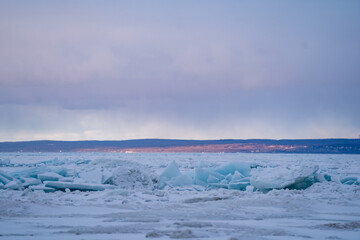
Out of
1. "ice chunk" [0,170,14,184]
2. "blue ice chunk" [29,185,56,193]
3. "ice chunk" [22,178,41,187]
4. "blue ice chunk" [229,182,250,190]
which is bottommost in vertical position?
"blue ice chunk" [229,182,250,190]

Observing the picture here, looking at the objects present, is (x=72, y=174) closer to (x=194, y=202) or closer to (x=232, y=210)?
(x=194, y=202)

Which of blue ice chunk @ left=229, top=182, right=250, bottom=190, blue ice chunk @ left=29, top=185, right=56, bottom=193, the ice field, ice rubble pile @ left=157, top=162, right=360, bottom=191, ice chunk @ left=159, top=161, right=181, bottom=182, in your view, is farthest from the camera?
ice chunk @ left=159, top=161, right=181, bottom=182

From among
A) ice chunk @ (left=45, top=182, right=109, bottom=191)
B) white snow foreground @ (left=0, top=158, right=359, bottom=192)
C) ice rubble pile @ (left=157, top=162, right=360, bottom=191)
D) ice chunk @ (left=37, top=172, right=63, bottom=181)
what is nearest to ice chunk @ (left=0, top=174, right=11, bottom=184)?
white snow foreground @ (left=0, top=158, right=359, bottom=192)

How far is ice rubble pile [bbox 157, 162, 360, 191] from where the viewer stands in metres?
5.29

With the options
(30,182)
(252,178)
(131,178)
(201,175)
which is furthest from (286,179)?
(30,182)

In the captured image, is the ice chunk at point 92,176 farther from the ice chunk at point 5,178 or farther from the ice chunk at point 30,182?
the ice chunk at point 5,178

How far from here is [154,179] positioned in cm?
632

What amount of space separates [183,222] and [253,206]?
3.66 feet

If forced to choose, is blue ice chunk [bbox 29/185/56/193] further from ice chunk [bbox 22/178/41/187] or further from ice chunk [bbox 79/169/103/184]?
ice chunk [bbox 79/169/103/184]

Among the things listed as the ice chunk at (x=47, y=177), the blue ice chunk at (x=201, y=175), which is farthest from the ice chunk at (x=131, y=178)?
the blue ice chunk at (x=201, y=175)

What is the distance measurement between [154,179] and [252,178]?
179cm

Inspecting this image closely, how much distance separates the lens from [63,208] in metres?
3.23

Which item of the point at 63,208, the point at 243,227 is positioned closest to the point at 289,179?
the point at 243,227

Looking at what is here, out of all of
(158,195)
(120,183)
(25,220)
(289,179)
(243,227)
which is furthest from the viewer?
(120,183)
